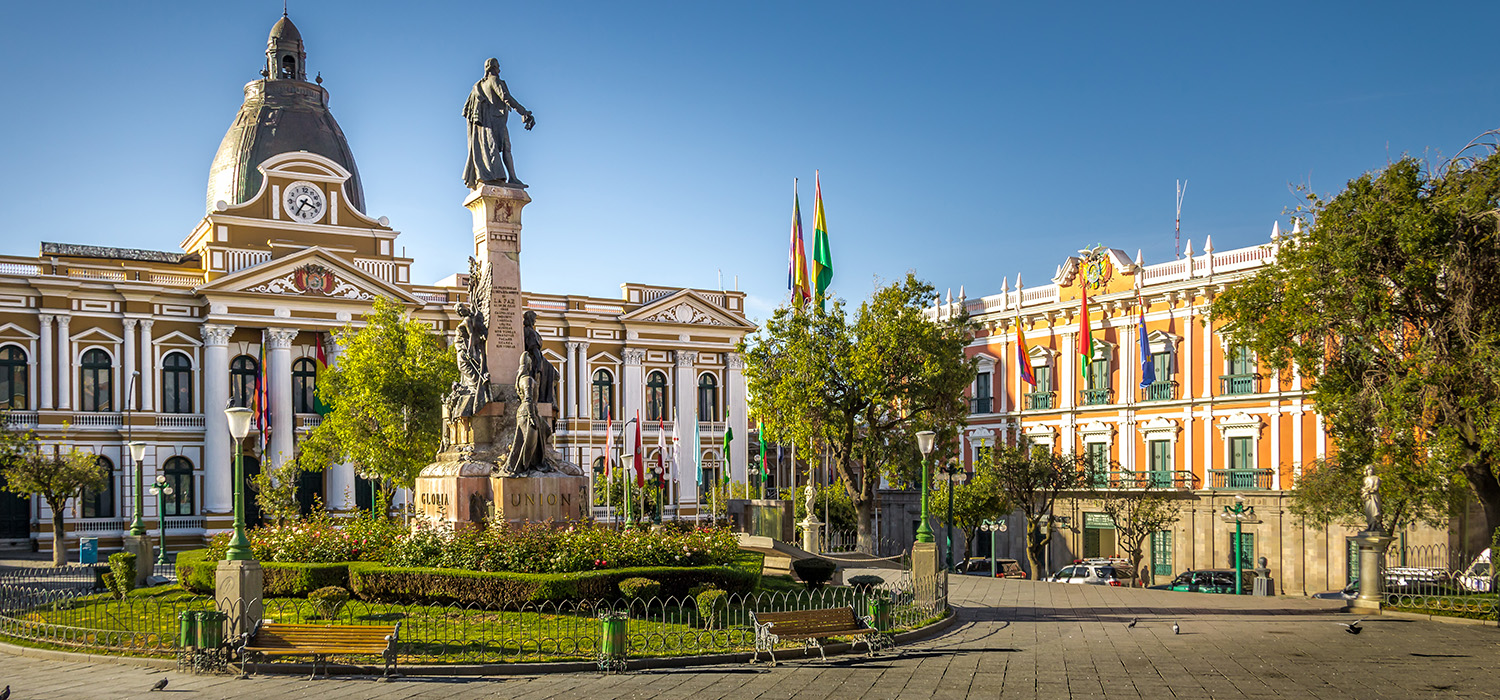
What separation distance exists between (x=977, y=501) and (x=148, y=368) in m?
32.2

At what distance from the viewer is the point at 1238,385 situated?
43.8 m

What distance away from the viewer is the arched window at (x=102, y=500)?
154ft

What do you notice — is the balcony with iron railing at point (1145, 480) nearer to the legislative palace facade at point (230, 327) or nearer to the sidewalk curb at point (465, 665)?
the legislative palace facade at point (230, 327)

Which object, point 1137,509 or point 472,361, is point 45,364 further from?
point 1137,509

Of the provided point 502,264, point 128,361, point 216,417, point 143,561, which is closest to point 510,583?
point 502,264

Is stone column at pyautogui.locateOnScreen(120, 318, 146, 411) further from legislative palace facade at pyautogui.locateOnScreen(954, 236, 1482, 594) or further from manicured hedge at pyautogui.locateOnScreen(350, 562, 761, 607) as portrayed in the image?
legislative palace facade at pyautogui.locateOnScreen(954, 236, 1482, 594)

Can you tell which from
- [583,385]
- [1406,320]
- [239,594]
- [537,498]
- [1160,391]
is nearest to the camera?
[239,594]

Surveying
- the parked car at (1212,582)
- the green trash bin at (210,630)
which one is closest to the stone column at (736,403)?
the parked car at (1212,582)

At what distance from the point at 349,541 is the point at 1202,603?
16.3 m

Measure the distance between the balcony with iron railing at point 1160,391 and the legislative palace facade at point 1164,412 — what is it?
0.05 meters

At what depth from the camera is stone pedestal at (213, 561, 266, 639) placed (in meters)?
16.1

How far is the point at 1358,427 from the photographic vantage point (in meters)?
25.7

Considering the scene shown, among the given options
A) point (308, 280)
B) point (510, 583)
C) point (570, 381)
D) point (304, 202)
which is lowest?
point (510, 583)

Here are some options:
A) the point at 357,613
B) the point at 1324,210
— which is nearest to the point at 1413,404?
the point at 1324,210
